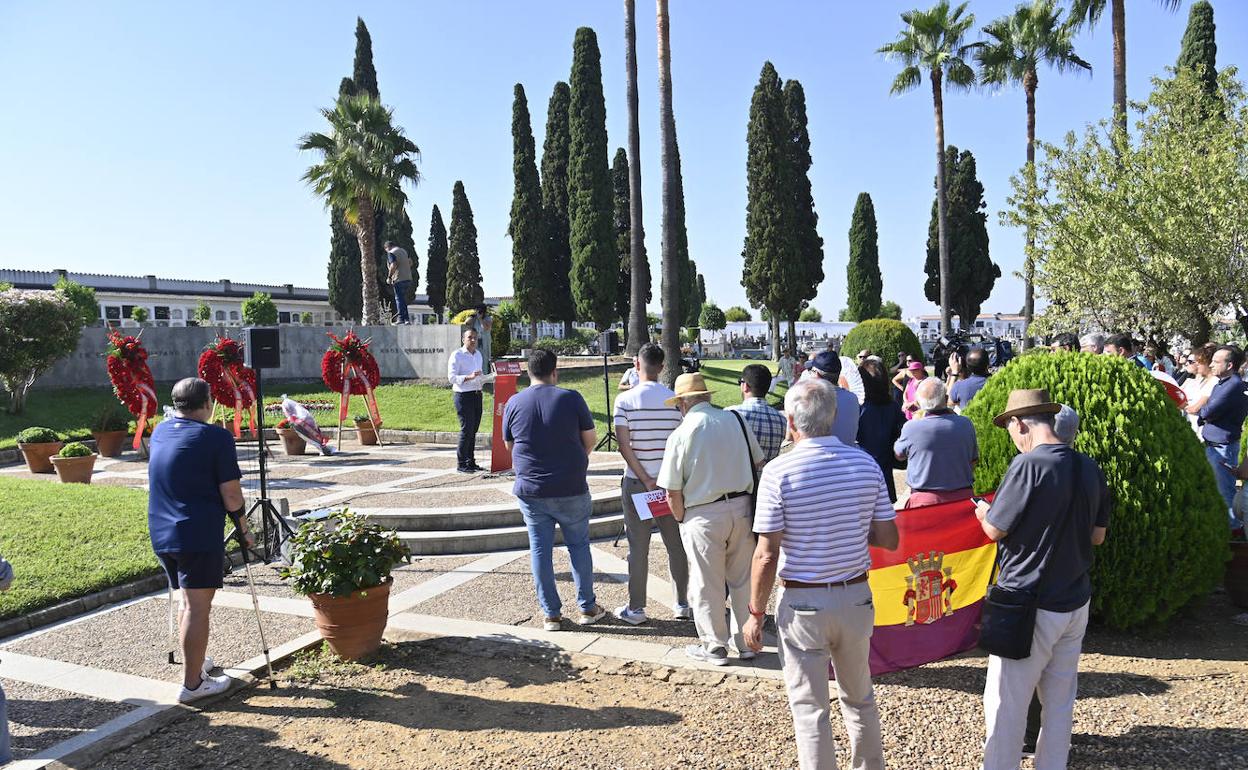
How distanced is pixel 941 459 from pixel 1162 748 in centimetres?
179

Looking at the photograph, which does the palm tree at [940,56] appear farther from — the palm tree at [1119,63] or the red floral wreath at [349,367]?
the red floral wreath at [349,367]

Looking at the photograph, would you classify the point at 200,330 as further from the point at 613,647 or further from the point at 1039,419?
the point at 1039,419

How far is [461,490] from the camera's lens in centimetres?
991

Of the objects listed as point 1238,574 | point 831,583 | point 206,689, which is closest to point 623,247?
point 1238,574

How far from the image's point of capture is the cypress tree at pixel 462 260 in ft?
154

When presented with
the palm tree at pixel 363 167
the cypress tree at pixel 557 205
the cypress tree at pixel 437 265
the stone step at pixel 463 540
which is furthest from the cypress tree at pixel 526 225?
the stone step at pixel 463 540

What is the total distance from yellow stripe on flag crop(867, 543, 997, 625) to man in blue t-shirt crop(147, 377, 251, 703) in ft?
11.6

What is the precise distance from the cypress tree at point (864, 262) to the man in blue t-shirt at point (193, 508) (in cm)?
4875

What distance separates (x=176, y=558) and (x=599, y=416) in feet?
44.4

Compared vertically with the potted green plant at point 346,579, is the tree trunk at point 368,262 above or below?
above

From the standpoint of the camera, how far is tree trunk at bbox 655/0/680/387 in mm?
15062

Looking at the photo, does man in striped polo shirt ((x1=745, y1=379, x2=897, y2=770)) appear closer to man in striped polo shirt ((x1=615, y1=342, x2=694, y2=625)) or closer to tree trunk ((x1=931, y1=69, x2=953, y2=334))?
man in striped polo shirt ((x1=615, y1=342, x2=694, y2=625))

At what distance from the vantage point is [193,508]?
4391mm

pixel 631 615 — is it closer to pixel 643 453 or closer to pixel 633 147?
pixel 643 453
